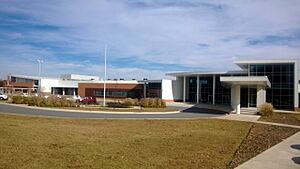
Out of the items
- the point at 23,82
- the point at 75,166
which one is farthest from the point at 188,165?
the point at 23,82

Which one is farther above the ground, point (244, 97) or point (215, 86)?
point (215, 86)

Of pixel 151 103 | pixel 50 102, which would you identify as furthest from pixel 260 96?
pixel 50 102

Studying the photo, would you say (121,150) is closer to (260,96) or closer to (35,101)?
(35,101)

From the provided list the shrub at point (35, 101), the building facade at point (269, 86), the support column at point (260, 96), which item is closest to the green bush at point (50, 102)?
the shrub at point (35, 101)

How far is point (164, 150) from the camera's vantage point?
11789 mm

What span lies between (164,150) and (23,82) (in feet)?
287

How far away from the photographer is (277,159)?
1066 cm

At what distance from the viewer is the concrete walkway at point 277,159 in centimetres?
955

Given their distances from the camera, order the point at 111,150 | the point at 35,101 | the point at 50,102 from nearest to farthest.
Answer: the point at 111,150 → the point at 50,102 → the point at 35,101

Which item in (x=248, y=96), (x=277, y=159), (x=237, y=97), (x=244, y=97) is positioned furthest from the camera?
(x=244, y=97)

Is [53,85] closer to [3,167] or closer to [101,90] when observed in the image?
[101,90]

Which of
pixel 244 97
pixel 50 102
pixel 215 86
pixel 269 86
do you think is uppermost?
pixel 215 86

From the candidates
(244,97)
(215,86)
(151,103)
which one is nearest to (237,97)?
(244,97)

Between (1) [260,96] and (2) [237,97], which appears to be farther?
(1) [260,96]
